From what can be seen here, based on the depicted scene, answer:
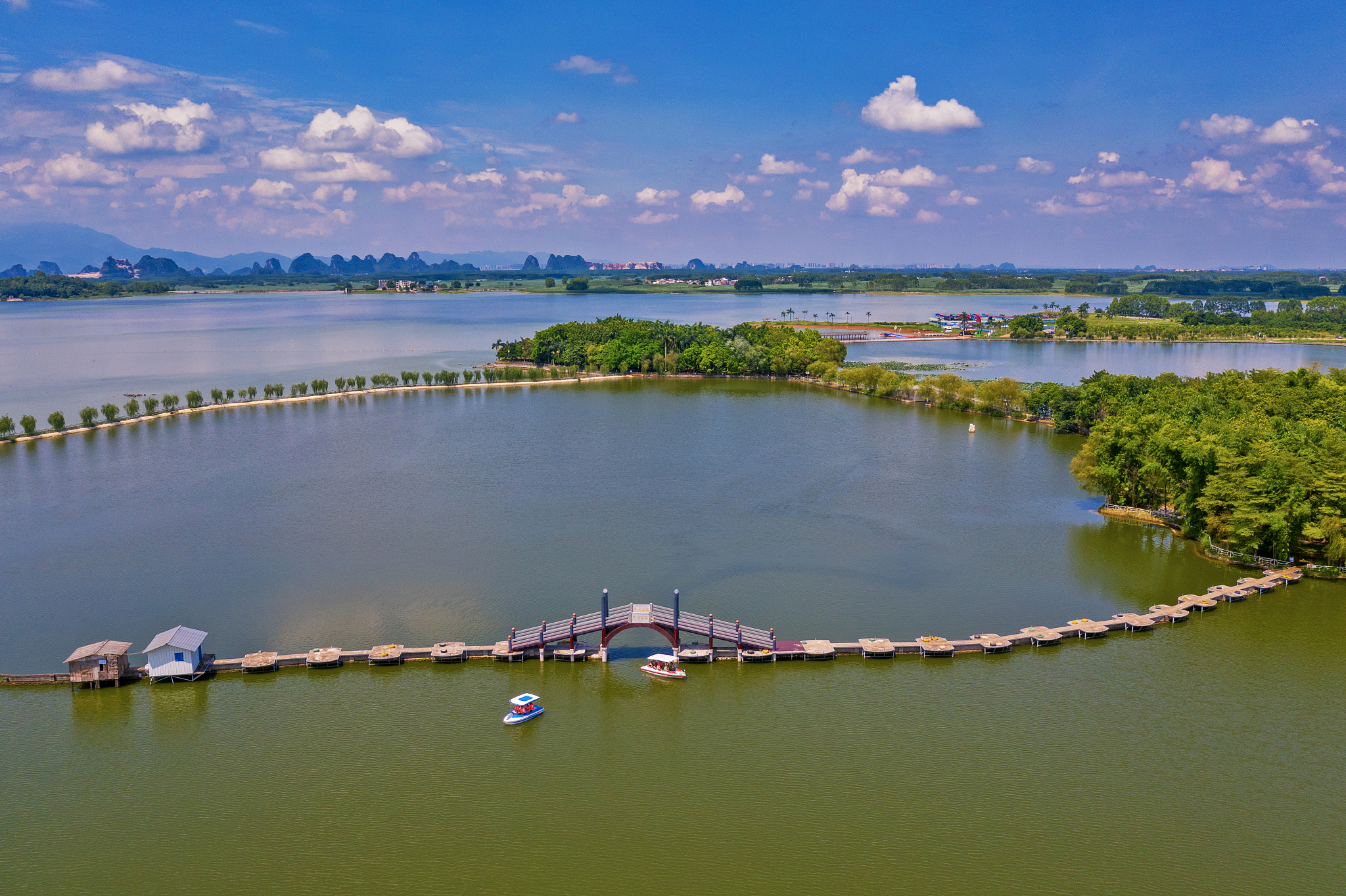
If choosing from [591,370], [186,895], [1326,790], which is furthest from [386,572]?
[591,370]

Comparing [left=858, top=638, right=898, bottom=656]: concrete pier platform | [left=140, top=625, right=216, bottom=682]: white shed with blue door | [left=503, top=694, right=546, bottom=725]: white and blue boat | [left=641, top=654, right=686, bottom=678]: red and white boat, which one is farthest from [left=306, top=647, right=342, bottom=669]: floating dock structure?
[left=858, top=638, right=898, bottom=656]: concrete pier platform

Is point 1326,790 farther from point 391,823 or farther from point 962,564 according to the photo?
point 391,823

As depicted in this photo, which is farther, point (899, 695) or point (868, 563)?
point (868, 563)

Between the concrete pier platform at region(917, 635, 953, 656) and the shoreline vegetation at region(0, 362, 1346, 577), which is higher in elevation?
the shoreline vegetation at region(0, 362, 1346, 577)

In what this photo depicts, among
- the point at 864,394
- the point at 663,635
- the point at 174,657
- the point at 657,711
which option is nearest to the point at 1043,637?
Result: the point at 663,635

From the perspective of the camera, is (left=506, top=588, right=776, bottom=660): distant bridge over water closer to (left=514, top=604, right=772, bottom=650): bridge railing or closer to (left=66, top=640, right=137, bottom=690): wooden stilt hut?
(left=514, top=604, right=772, bottom=650): bridge railing

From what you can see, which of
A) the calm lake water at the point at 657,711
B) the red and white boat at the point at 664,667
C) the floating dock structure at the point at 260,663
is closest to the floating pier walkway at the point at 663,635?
the floating dock structure at the point at 260,663

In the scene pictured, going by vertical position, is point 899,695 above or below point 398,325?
below
